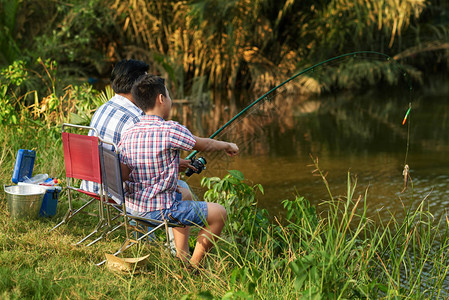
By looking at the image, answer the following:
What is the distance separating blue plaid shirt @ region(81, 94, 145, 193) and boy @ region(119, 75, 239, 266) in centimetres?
28

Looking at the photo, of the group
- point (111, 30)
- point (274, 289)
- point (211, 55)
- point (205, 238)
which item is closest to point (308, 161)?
point (205, 238)

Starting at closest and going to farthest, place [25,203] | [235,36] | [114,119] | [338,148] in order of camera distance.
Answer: [114,119] → [25,203] → [338,148] → [235,36]

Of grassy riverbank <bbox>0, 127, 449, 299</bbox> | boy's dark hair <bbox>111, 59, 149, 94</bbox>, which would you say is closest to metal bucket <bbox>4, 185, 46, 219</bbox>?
grassy riverbank <bbox>0, 127, 449, 299</bbox>

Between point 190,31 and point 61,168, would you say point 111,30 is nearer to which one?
point 190,31

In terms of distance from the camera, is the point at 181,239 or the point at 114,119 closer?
the point at 181,239

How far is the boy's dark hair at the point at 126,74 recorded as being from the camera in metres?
3.64

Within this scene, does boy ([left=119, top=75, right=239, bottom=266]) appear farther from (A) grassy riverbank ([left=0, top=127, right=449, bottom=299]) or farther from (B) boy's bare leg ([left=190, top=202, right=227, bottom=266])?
(A) grassy riverbank ([left=0, top=127, right=449, bottom=299])

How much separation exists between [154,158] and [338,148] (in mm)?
5245

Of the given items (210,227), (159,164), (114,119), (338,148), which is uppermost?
(114,119)

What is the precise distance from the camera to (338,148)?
8086 millimetres

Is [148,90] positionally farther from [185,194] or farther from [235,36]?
[235,36]

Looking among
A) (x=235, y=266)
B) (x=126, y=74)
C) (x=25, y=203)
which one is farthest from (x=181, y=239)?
(x=25, y=203)

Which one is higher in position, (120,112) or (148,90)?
(148,90)

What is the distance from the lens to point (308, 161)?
7.27 m
